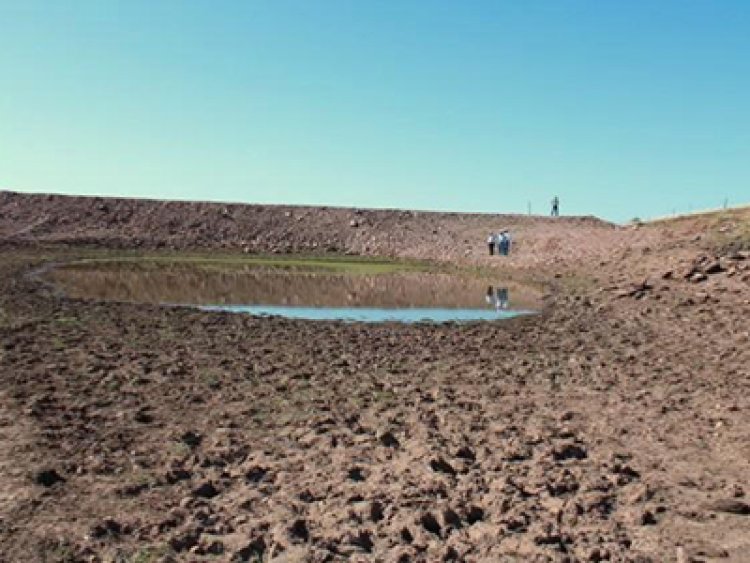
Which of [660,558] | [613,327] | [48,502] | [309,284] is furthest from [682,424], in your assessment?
[309,284]

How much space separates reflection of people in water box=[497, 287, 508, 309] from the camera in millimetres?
23183

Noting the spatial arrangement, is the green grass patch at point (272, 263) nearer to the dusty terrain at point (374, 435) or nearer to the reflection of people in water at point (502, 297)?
the reflection of people in water at point (502, 297)

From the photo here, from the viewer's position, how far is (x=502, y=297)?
25562 millimetres

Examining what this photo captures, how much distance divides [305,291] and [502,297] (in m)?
6.17

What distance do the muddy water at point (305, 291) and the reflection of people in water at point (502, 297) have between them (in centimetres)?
3

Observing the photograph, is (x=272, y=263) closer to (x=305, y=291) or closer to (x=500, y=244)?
(x=305, y=291)

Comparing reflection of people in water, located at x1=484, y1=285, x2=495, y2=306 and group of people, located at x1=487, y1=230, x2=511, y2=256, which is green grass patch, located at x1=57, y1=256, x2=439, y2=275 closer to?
group of people, located at x1=487, y1=230, x2=511, y2=256

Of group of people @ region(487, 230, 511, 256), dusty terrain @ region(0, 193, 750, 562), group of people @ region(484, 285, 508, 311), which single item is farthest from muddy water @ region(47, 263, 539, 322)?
group of people @ region(487, 230, 511, 256)

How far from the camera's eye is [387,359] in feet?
43.7

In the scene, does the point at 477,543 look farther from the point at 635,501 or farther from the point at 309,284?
the point at 309,284

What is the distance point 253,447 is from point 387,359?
5.36 meters

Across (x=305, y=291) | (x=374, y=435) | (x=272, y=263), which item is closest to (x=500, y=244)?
(x=272, y=263)

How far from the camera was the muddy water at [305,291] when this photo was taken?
830 inches

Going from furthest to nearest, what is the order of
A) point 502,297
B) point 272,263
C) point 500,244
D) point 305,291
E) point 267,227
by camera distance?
point 267,227 → point 500,244 → point 272,263 → point 305,291 → point 502,297
